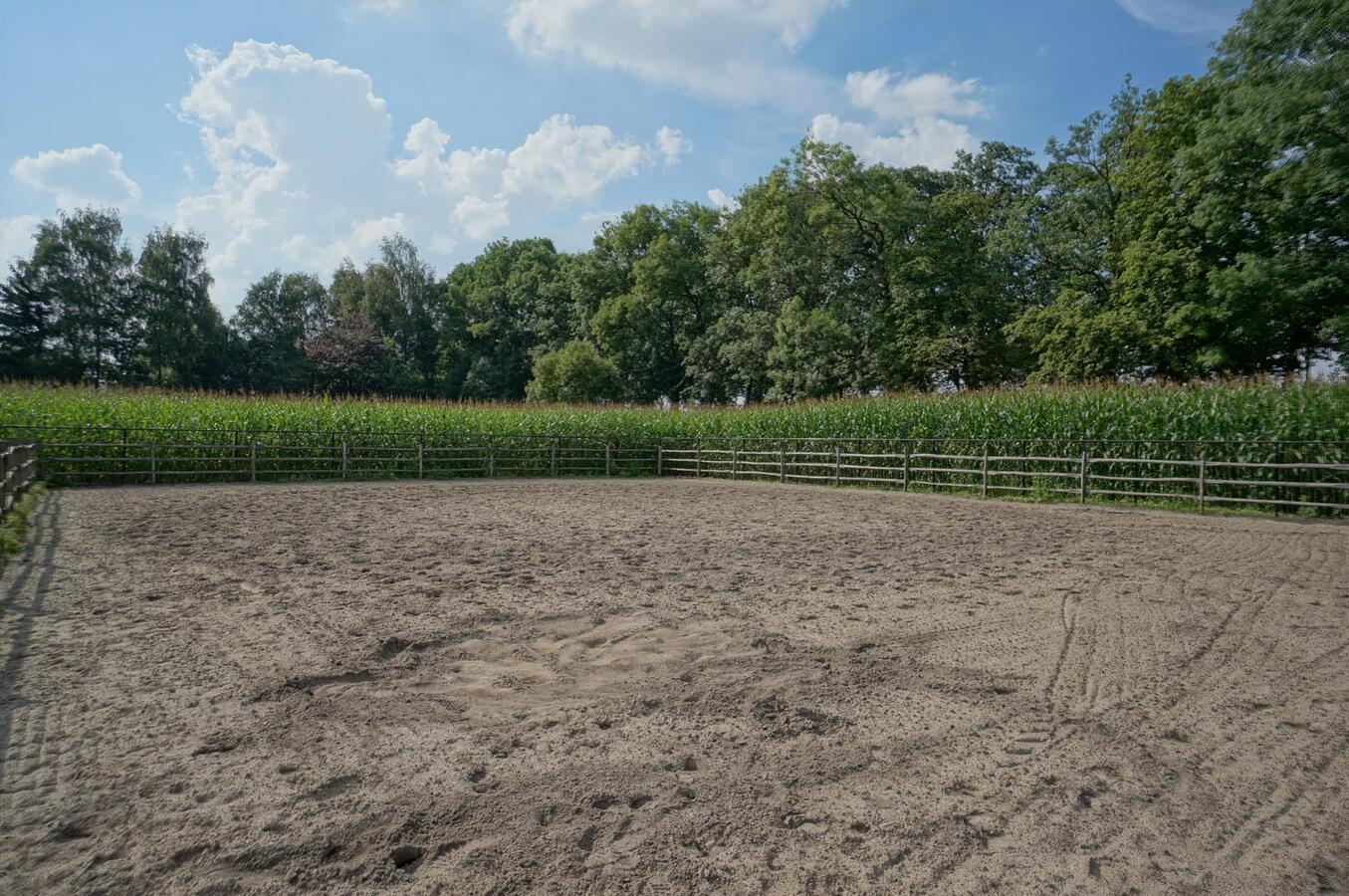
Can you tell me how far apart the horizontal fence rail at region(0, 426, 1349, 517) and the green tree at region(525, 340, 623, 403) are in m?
15.7

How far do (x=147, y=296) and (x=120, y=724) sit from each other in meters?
51.7

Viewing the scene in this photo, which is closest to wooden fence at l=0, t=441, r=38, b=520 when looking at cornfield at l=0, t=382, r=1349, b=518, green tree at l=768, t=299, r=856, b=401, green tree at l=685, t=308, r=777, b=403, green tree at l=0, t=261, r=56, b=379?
cornfield at l=0, t=382, r=1349, b=518

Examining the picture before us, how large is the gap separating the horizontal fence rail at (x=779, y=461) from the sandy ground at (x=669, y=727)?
6.39 metres

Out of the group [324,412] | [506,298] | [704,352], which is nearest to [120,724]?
[324,412]

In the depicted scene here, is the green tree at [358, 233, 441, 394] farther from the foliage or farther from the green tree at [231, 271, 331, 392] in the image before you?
the foliage

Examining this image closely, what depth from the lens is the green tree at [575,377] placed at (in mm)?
38906

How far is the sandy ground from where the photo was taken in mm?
2080

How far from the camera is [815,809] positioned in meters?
2.35

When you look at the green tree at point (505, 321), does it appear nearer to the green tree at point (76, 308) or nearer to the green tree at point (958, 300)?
the green tree at point (76, 308)

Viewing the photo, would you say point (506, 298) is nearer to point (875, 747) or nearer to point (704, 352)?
point (704, 352)

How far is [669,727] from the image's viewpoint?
2994 mm

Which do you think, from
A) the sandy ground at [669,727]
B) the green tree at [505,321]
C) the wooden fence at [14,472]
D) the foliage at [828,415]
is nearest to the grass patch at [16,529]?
the wooden fence at [14,472]

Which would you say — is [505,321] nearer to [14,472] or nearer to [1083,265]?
[1083,265]

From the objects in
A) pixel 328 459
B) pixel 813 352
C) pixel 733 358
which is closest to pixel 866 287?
pixel 813 352
